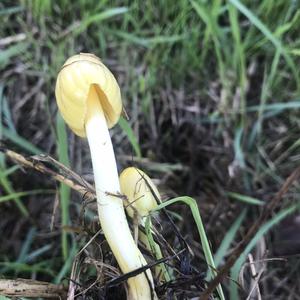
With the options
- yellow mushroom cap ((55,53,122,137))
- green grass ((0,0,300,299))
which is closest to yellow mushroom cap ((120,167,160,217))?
yellow mushroom cap ((55,53,122,137))

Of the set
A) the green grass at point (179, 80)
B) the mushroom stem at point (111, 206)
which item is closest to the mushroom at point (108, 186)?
the mushroom stem at point (111, 206)

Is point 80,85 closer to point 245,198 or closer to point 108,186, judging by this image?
point 108,186

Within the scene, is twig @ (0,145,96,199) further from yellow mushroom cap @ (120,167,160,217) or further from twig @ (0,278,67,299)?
twig @ (0,278,67,299)

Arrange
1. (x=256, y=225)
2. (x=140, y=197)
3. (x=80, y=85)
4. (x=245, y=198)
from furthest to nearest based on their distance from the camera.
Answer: (x=245, y=198) → (x=140, y=197) → (x=80, y=85) → (x=256, y=225)

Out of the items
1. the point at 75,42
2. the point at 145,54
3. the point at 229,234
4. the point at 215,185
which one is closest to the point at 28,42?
the point at 75,42

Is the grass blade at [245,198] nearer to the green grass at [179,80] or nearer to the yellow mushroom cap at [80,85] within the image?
the green grass at [179,80]

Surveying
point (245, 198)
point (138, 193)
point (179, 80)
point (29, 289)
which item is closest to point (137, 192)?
point (138, 193)

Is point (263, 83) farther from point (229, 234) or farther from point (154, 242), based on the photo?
point (154, 242)
